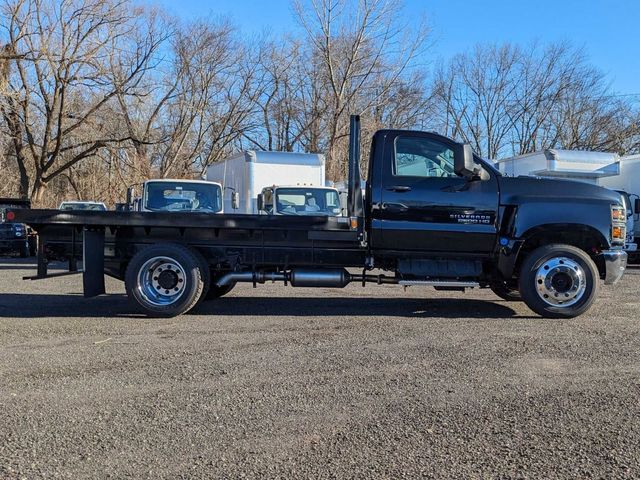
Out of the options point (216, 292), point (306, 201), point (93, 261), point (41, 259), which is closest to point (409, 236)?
point (216, 292)

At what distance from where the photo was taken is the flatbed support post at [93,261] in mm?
7277

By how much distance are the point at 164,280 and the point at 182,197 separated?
4.02m

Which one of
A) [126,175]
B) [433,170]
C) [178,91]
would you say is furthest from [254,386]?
[178,91]

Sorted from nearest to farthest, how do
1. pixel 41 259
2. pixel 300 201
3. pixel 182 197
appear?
pixel 41 259 < pixel 182 197 < pixel 300 201

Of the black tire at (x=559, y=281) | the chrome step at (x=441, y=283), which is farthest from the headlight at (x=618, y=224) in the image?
the chrome step at (x=441, y=283)

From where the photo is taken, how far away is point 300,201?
12.3 meters

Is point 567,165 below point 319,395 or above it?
above

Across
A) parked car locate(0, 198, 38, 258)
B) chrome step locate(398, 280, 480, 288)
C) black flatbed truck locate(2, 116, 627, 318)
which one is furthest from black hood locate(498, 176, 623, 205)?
parked car locate(0, 198, 38, 258)

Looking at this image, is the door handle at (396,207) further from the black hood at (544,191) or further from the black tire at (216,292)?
the black tire at (216,292)

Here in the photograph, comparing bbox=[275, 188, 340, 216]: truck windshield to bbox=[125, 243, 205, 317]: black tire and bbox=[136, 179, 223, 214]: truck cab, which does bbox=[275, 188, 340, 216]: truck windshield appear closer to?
bbox=[136, 179, 223, 214]: truck cab

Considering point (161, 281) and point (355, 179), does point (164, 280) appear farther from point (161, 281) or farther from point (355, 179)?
point (355, 179)

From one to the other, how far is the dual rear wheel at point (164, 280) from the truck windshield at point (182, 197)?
3669mm

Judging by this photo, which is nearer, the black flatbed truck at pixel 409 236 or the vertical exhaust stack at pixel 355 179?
the black flatbed truck at pixel 409 236

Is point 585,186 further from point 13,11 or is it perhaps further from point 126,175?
point 126,175
